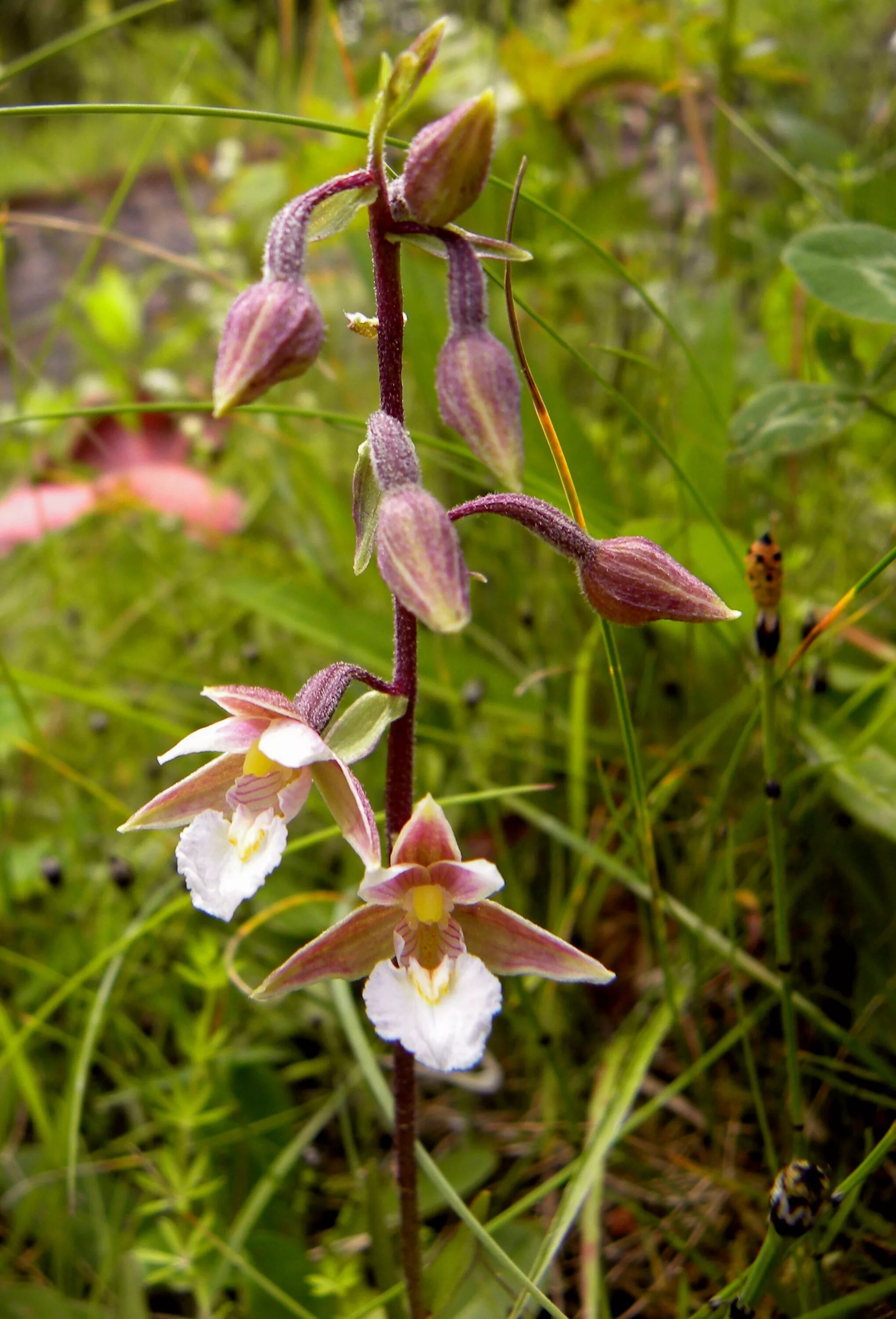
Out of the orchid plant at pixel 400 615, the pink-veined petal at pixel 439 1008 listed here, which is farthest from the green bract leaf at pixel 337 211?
the pink-veined petal at pixel 439 1008

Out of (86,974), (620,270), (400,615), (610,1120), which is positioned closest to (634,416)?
(620,270)

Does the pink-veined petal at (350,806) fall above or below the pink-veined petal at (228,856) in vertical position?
above

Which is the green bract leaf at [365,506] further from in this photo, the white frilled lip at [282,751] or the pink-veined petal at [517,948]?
the pink-veined petal at [517,948]

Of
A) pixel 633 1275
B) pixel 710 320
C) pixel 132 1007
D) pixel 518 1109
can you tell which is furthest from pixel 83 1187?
pixel 710 320

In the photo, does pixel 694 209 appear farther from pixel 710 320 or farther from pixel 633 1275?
pixel 633 1275

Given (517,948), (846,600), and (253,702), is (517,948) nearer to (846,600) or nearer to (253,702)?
(253,702)

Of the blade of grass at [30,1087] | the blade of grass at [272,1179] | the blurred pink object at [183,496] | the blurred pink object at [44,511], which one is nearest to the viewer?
the blade of grass at [272,1179]

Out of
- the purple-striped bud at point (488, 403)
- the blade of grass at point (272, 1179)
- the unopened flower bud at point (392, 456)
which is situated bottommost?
the blade of grass at point (272, 1179)

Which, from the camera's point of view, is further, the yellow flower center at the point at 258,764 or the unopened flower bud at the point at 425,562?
the yellow flower center at the point at 258,764
